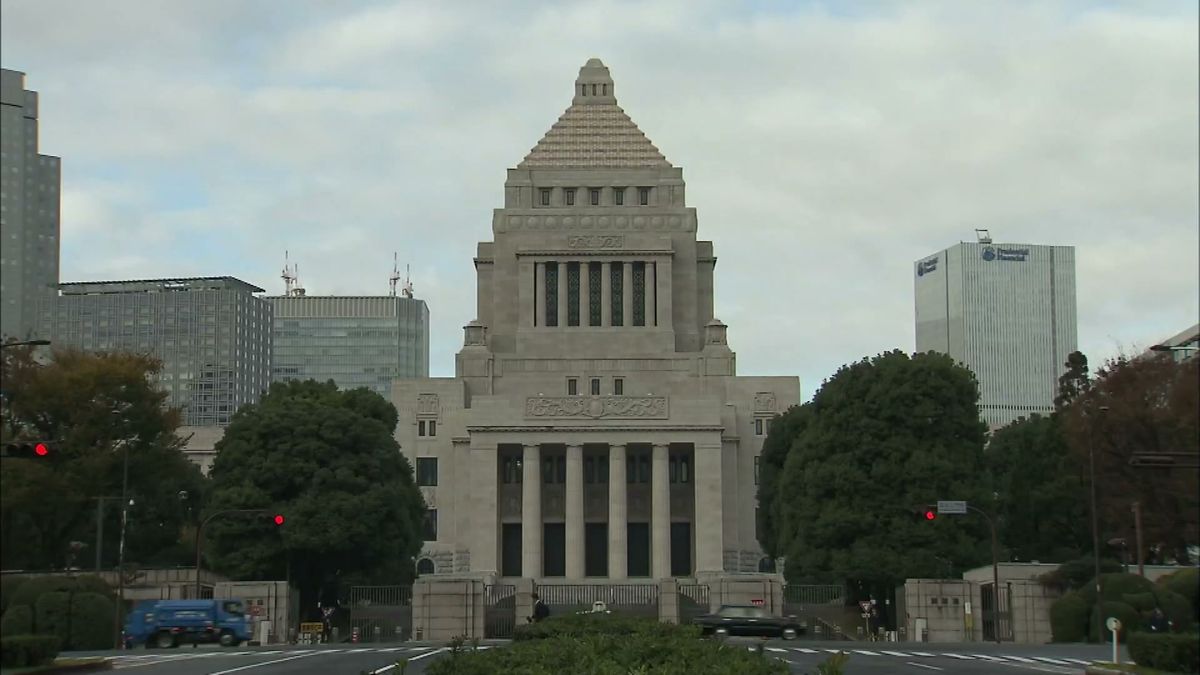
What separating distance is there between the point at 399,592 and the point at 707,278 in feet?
160

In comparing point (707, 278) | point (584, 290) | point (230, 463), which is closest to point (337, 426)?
point (230, 463)

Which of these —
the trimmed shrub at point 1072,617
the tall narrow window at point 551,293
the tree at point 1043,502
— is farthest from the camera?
the tall narrow window at point 551,293

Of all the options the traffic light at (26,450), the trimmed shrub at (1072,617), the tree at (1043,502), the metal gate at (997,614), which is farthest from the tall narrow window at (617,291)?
the traffic light at (26,450)

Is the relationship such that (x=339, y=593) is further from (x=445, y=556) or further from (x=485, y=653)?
(x=485, y=653)

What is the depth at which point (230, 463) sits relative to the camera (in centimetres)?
8769

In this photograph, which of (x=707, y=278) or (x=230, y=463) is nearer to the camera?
(x=230, y=463)

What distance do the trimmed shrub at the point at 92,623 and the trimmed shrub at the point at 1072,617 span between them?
3779 cm

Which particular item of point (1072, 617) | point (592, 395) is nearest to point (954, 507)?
point (1072, 617)

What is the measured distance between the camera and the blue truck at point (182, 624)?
67.9m

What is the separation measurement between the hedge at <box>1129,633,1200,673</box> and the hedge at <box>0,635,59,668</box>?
82.2 ft

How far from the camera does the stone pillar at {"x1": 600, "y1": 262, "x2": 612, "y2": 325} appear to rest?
405ft

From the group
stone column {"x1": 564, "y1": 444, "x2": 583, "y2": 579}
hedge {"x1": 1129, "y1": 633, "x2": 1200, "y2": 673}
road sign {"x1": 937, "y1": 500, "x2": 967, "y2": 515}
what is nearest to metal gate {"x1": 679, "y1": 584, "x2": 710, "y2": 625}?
road sign {"x1": 937, "y1": 500, "x2": 967, "y2": 515}

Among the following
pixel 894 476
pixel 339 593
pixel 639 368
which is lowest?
pixel 339 593

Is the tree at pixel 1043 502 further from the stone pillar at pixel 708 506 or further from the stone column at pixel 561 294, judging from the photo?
the stone column at pixel 561 294
